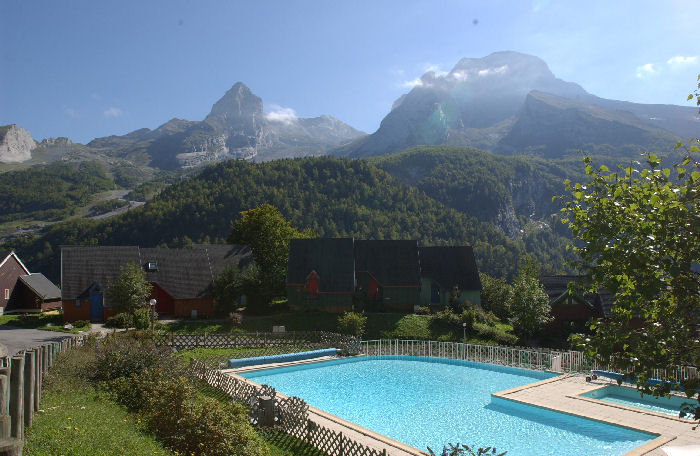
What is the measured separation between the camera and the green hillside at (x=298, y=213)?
4798 inches

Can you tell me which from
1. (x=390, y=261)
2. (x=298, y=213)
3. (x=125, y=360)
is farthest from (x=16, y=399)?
(x=298, y=213)

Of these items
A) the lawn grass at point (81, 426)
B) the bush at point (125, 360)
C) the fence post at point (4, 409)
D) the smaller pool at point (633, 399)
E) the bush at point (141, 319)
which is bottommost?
the smaller pool at point (633, 399)

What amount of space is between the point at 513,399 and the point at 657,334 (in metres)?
17.2

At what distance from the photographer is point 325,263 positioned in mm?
48000

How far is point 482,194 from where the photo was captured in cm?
17475

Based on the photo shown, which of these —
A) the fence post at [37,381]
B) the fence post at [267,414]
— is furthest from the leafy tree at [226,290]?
the fence post at [37,381]

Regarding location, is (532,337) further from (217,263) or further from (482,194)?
(482,194)

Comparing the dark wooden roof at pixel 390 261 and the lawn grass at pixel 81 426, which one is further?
the dark wooden roof at pixel 390 261

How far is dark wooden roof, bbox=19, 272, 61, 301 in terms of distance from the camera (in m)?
52.1

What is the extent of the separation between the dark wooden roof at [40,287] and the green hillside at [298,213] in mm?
58917

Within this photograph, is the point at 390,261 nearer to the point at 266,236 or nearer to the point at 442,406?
the point at 266,236

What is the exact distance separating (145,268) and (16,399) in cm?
4200

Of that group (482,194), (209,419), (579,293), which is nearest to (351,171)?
(482,194)

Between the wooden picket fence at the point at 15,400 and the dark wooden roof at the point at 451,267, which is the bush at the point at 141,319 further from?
the dark wooden roof at the point at 451,267
